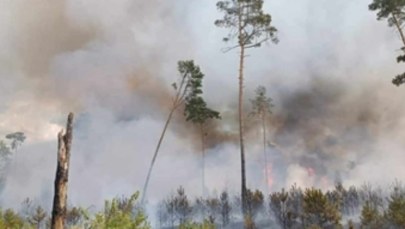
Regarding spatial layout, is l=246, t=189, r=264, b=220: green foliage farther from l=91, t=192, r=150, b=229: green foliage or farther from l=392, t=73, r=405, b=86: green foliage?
l=91, t=192, r=150, b=229: green foliage

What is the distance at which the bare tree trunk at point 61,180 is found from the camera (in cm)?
1084

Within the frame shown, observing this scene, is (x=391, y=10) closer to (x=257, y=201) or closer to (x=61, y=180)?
(x=61, y=180)

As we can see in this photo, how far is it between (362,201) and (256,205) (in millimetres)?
25983

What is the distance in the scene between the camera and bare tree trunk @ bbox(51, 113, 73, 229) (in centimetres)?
1084

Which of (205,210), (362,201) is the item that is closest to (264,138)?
(205,210)

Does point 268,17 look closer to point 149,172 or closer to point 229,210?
point 149,172

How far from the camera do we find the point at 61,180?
440 inches

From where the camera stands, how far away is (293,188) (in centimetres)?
6569

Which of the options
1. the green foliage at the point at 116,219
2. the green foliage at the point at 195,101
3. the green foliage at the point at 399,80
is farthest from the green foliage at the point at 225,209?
the green foliage at the point at 116,219

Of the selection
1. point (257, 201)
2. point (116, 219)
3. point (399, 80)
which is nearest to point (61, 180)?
point (116, 219)

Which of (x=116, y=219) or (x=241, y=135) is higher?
(x=241, y=135)

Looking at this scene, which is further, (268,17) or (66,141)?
(268,17)

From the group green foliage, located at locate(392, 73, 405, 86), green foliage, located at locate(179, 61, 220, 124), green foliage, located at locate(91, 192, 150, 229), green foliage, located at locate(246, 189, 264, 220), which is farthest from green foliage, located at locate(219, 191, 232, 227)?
green foliage, located at locate(91, 192, 150, 229)

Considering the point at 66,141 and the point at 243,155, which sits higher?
the point at 243,155
